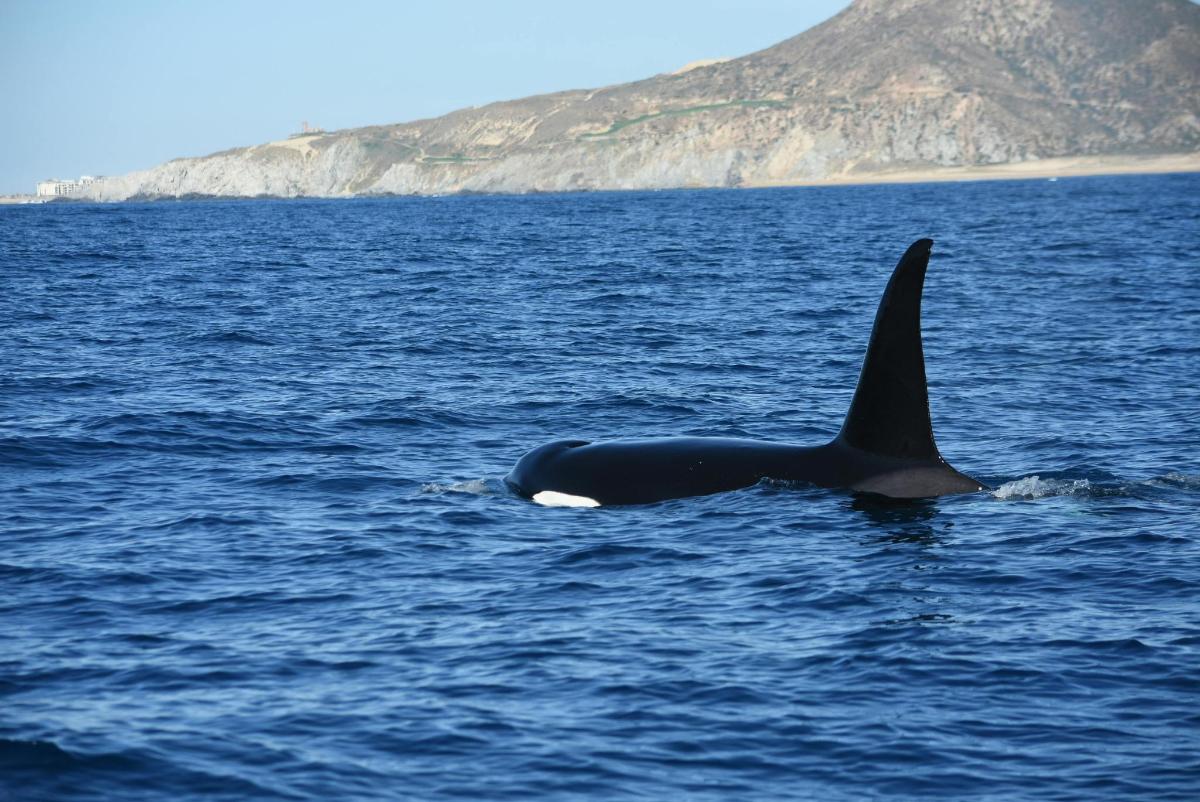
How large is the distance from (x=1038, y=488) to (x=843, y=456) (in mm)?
2450

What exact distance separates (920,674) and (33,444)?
1382cm

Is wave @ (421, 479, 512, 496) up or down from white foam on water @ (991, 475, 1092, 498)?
up

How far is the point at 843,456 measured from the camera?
16.2 m

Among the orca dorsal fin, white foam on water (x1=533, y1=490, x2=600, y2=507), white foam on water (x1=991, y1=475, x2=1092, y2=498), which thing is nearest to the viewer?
the orca dorsal fin

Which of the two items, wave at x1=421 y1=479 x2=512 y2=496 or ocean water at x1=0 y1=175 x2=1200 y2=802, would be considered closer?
ocean water at x1=0 y1=175 x2=1200 y2=802

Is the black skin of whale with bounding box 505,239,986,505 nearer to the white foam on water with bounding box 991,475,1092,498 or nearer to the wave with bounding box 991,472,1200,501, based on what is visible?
the white foam on water with bounding box 991,475,1092,498

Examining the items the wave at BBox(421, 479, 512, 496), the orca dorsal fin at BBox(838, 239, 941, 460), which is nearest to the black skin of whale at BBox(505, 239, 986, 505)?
the orca dorsal fin at BBox(838, 239, 941, 460)

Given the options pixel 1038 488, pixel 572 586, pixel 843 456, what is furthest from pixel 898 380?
pixel 572 586

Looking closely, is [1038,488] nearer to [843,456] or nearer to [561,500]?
[843,456]

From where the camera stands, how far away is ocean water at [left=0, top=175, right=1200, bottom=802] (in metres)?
9.40

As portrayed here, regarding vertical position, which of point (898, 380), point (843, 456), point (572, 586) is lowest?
point (572, 586)

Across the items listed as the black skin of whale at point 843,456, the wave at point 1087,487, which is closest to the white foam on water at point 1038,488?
the wave at point 1087,487

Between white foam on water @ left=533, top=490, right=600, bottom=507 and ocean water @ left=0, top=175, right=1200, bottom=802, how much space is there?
0.29 m

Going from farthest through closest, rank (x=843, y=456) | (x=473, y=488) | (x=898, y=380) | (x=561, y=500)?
1. (x=473, y=488)
2. (x=561, y=500)
3. (x=843, y=456)
4. (x=898, y=380)
